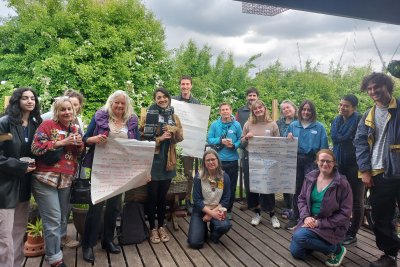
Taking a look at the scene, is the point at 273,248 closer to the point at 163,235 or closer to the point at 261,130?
the point at 163,235

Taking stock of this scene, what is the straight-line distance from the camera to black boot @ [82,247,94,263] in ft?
9.62

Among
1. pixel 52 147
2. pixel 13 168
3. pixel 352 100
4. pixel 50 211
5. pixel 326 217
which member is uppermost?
pixel 352 100

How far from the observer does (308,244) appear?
300cm

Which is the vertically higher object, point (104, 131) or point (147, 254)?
point (104, 131)

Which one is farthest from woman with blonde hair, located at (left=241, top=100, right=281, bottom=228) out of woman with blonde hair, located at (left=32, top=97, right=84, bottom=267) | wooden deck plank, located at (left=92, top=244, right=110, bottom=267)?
woman with blonde hair, located at (left=32, top=97, right=84, bottom=267)

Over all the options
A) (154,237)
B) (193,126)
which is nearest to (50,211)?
(154,237)

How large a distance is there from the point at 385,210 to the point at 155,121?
2429mm

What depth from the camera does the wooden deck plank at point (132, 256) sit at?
2932mm

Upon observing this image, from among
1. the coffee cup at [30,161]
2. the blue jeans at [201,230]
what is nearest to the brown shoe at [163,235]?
the blue jeans at [201,230]

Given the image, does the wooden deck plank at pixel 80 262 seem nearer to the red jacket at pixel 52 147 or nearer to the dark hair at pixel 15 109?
the red jacket at pixel 52 147

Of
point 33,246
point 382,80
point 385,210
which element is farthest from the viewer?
point 33,246

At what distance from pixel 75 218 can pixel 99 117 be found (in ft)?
3.90

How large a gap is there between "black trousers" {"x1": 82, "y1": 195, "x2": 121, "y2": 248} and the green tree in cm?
501

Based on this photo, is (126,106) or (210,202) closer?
(126,106)
